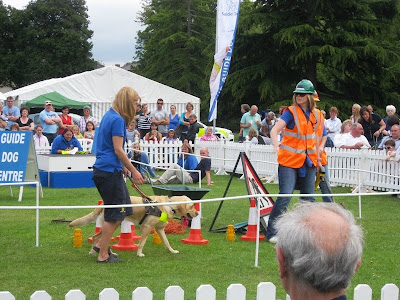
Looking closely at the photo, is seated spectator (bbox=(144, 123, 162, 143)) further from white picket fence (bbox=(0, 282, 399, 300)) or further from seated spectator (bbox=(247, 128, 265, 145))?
white picket fence (bbox=(0, 282, 399, 300))

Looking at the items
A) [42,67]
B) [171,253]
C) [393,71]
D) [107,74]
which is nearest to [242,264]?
[171,253]

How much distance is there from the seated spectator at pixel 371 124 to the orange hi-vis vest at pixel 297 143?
31.2 ft

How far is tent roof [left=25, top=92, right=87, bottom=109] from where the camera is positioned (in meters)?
31.5

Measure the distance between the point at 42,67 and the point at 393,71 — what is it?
44218 mm

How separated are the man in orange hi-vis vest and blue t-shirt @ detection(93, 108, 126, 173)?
6.76ft

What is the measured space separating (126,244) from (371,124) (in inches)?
430

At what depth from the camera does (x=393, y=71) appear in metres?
40.4

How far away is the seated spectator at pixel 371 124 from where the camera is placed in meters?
18.5

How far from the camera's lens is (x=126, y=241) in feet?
30.0

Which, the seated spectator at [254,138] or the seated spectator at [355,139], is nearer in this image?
the seated spectator at [355,139]

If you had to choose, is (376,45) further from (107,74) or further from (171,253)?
(171,253)

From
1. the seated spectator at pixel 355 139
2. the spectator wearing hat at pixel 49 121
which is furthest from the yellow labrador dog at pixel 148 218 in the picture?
the spectator wearing hat at pixel 49 121

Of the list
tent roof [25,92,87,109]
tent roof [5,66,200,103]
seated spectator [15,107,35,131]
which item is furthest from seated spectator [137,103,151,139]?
tent roof [5,66,200,103]

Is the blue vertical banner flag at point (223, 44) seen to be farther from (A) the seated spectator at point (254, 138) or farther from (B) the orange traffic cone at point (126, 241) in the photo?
(B) the orange traffic cone at point (126, 241)
